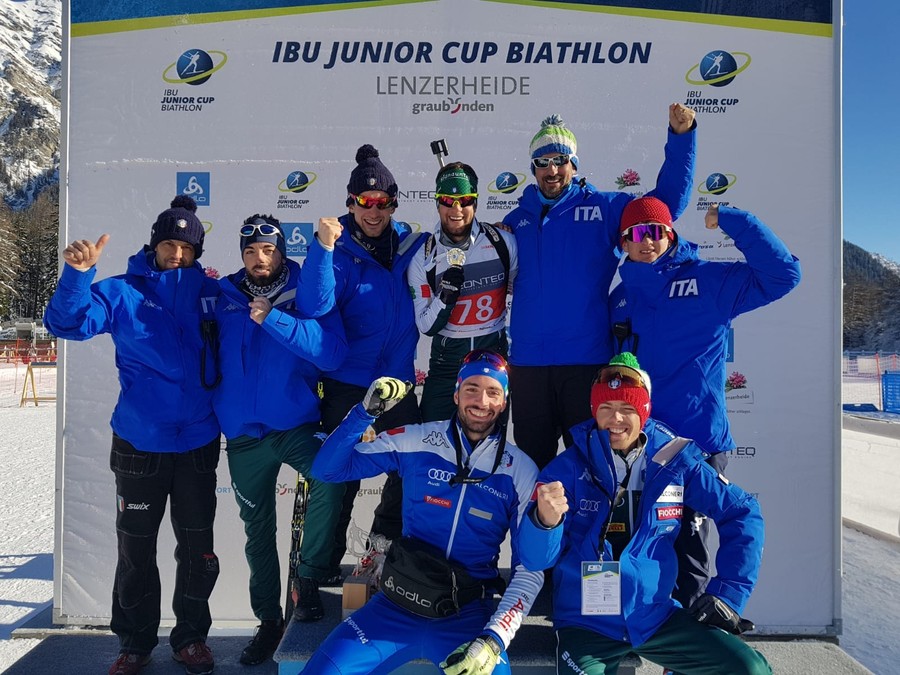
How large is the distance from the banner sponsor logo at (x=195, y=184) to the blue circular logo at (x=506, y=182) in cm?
180

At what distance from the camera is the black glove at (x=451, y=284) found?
2.40 metres

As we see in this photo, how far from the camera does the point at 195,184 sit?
396 centimetres

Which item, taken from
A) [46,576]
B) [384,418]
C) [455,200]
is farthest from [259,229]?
[46,576]

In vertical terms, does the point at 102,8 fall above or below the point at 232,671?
above

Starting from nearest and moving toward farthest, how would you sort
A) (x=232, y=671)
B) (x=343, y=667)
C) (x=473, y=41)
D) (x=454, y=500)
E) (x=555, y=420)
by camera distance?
1. (x=343, y=667)
2. (x=454, y=500)
3. (x=555, y=420)
4. (x=232, y=671)
5. (x=473, y=41)

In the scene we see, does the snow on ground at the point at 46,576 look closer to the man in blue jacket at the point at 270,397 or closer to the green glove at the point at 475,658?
the man in blue jacket at the point at 270,397

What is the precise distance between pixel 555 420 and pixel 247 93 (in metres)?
2.87

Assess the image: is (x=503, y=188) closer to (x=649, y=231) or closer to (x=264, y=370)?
(x=649, y=231)

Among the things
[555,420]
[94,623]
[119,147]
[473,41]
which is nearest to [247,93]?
[119,147]

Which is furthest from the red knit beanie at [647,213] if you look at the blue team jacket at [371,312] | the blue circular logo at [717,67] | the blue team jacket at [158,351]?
the blue circular logo at [717,67]

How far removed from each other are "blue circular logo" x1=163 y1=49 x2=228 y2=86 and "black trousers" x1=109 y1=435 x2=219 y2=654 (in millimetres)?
2378

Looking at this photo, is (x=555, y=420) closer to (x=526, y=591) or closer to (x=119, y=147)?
(x=526, y=591)

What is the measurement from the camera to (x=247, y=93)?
394cm

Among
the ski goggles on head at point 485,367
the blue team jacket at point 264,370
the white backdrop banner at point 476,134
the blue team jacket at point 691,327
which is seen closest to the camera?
the ski goggles on head at point 485,367
